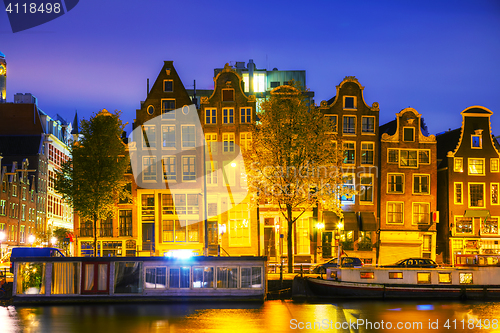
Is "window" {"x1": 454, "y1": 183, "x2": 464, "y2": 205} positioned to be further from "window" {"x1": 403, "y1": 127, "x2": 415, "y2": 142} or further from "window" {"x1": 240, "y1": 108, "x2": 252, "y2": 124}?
"window" {"x1": 240, "y1": 108, "x2": 252, "y2": 124}

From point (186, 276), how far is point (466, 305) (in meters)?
19.4

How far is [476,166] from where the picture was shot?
199 ft

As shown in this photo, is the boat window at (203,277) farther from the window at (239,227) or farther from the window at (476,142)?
the window at (476,142)

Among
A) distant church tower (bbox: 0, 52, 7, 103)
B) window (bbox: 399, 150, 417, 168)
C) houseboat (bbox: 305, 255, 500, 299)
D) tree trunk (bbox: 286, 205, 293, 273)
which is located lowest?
houseboat (bbox: 305, 255, 500, 299)

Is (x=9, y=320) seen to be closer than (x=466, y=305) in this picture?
Yes

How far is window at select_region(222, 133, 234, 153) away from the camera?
60.0m

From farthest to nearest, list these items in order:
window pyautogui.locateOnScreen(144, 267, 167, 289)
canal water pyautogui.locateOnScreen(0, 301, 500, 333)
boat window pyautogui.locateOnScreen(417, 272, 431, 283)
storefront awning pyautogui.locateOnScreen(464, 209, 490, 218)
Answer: storefront awning pyautogui.locateOnScreen(464, 209, 490, 218)
boat window pyautogui.locateOnScreen(417, 272, 431, 283)
window pyautogui.locateOnScreen(144, 267, 167, 289)
canal water pyautogui.locateOnScreen(0, 301, 500, 333)

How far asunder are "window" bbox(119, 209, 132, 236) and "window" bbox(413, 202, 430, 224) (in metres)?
30.3

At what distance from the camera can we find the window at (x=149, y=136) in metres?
60.4

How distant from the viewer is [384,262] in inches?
2296

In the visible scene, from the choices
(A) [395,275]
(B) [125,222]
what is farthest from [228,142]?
(A) [395,275]

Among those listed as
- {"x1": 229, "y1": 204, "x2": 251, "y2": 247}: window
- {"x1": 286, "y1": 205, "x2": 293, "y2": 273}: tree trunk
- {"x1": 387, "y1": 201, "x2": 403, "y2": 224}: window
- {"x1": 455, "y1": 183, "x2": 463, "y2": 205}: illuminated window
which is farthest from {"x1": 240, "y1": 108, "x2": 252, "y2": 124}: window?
{"x1": 455, "y1": 183, "x2": 463, "y2": 205}: illuminated window

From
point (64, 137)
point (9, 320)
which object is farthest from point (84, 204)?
point (64, 137)

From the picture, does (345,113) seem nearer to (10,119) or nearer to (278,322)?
(278,322)
